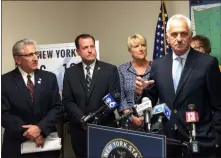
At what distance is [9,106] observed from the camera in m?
2.93

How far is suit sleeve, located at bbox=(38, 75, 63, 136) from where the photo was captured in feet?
9.54

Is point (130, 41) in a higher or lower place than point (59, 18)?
lower

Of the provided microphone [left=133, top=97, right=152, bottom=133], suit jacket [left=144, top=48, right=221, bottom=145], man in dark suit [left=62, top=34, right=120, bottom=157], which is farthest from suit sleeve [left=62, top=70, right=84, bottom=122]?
microphone [left=133, top=97, right=152, bottom=133]

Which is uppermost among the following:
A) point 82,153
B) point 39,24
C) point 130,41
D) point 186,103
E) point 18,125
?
point 39,24

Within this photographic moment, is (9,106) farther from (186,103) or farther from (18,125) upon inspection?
(186,103)

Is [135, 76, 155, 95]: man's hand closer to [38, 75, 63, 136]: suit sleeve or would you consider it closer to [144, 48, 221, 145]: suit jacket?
[144, 48, 221, 145]: suit jacket

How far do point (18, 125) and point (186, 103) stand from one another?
145 centimetres

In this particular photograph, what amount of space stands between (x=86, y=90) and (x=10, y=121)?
0.73m

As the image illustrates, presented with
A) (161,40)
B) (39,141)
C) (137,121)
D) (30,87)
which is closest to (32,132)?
(39,141)

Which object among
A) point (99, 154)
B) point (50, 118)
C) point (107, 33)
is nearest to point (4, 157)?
point (50, 118)

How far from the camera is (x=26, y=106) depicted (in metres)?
2.93

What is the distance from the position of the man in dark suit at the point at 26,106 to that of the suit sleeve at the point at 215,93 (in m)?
1.42

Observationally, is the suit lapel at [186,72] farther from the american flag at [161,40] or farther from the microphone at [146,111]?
the american flag at [161,40]

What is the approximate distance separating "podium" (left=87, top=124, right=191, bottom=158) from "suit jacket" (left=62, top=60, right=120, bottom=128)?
1.13 m
